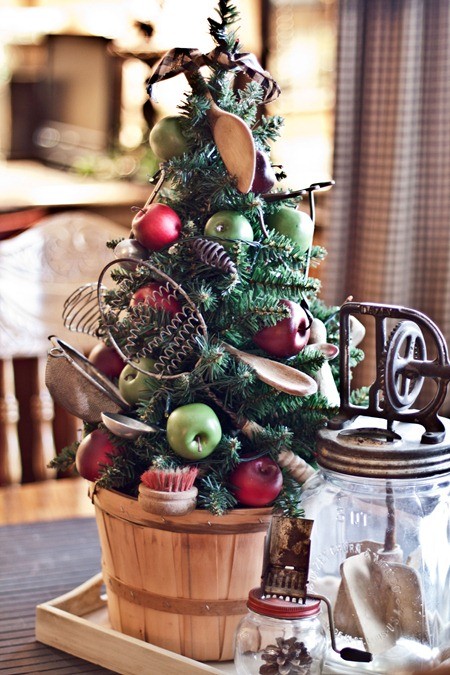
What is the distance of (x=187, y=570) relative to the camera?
86 centimetres

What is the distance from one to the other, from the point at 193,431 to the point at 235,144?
27 cm

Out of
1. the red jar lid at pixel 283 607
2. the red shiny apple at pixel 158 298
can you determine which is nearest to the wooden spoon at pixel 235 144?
the red shiny apple at pixel 158 298

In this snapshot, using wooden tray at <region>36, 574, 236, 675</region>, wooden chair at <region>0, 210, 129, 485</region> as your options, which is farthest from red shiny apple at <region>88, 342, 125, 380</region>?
wooden chair at <region>0, 210, 129, 485</region>

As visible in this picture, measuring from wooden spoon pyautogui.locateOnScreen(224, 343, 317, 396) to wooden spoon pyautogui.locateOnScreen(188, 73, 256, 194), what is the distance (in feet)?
0.51

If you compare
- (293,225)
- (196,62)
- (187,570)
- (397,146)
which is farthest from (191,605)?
(397,146)

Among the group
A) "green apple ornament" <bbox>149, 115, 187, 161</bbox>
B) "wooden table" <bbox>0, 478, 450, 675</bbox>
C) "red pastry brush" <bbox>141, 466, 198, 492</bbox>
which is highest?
"green apple ornament" <bbox>149, 115, 187, 161</bbox>

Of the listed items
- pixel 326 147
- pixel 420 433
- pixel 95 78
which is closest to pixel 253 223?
pixel 420 433

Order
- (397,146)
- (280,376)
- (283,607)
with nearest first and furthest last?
(283,607) → (280,376) → (397,146)

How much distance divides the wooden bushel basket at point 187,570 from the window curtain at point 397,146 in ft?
4.94

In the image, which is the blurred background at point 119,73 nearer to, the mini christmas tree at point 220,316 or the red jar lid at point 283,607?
the mini christmas tree at point 220,316

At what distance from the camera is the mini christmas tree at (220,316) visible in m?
0.85

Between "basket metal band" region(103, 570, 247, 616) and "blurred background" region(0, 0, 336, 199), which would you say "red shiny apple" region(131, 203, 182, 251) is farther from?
"blurred background" region(0, 0, 336, 199)

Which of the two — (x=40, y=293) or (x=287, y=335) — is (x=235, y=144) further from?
(x=40, y=293)

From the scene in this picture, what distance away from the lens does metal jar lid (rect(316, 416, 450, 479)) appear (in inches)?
29.0
